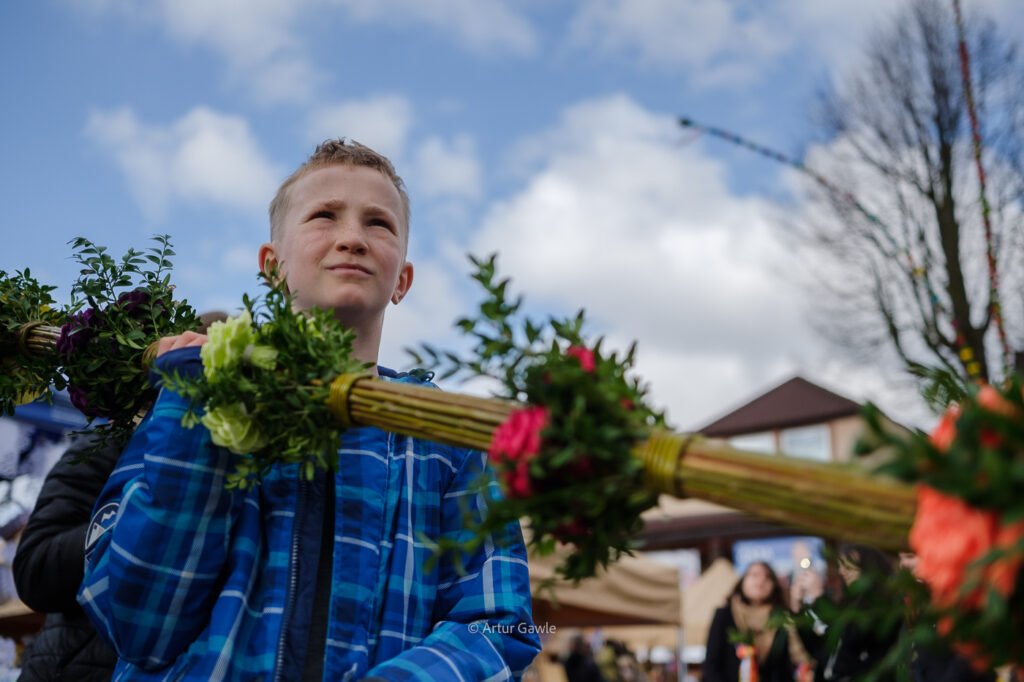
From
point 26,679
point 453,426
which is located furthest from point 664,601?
point 453,426

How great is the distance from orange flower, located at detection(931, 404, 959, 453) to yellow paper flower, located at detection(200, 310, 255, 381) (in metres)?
1.04

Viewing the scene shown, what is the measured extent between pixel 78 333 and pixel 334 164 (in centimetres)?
65

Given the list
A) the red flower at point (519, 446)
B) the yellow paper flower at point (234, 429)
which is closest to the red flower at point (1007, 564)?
the red flower at point (519, 446)

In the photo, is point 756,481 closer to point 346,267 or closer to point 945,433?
point 945,433

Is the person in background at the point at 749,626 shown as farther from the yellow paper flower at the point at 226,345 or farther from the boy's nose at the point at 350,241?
the yellow paper flower at the point at 226,345

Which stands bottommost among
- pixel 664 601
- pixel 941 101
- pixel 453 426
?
pixel 664 601

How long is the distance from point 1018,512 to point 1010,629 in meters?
0.12

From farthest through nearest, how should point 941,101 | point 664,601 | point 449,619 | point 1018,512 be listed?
1. point 941,101
2. point 664,601
3. point 449,619
4. point 1018,512

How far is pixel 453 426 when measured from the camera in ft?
3.96

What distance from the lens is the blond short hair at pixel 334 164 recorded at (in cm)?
203

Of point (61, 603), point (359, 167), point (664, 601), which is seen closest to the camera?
point (359, 167)

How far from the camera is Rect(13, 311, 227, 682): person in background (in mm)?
2361

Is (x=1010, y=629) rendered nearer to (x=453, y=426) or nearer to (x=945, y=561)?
(x=945, y=561)

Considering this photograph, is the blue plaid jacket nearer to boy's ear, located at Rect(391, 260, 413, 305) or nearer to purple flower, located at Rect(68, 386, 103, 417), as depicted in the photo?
purple flower, located at Rect(68, 386, 103, 417)
